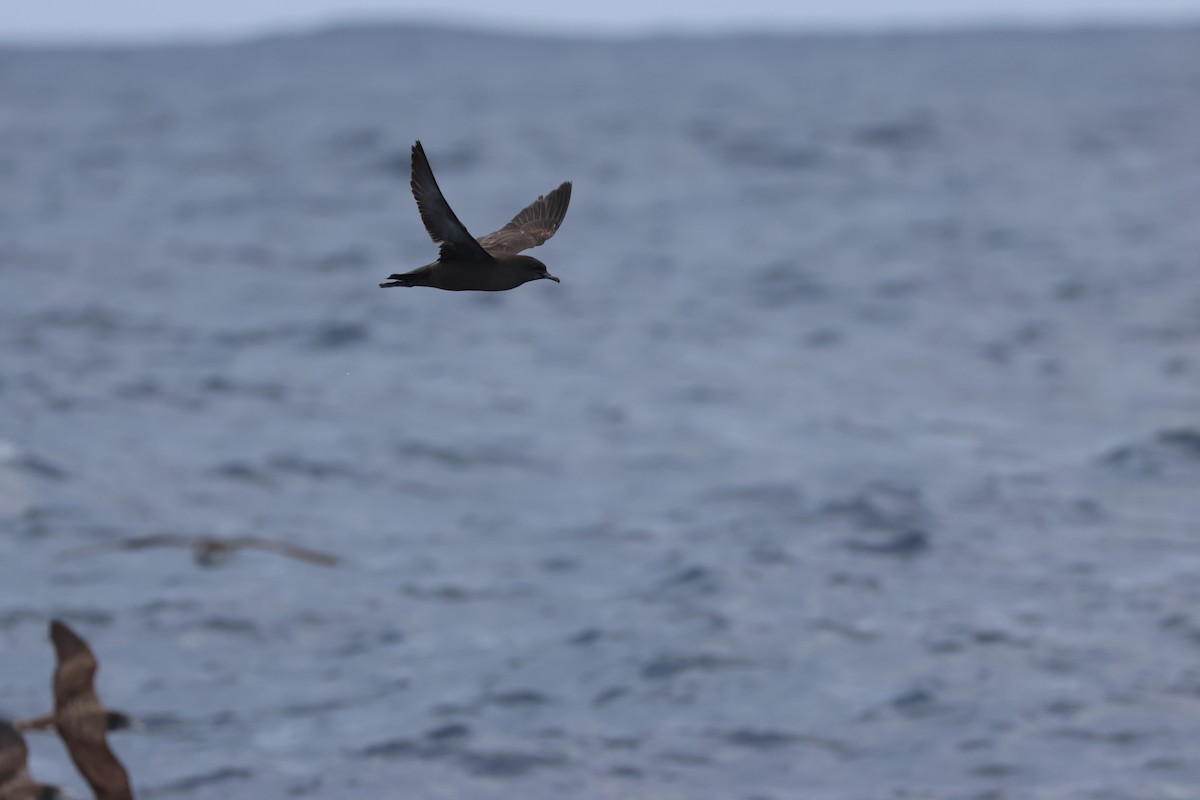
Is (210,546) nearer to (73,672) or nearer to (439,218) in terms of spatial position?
(73,672)

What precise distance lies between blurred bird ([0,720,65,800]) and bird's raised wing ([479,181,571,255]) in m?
3.13

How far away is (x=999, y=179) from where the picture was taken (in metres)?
55.5

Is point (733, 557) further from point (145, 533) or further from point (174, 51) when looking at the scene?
point (174, 51)

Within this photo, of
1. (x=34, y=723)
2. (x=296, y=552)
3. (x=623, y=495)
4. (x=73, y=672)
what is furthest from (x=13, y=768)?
(x=623, y=495)

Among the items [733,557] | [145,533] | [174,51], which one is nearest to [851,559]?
[733,557]

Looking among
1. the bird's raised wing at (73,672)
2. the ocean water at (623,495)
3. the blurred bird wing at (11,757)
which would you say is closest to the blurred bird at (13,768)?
the blurred bird wing at (11,757)

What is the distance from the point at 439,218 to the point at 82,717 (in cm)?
395

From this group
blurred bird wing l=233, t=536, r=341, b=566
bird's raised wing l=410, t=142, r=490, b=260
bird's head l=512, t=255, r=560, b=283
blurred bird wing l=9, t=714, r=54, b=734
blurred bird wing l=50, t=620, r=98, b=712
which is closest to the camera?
bird's raised wing l=410, t=142, r=490, b=260

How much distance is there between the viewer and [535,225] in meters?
7.86

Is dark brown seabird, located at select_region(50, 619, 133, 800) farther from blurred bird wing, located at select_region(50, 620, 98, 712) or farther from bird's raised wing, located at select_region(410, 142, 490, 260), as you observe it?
bird's raised wing, located at select_region(410, 142, 490, 260)

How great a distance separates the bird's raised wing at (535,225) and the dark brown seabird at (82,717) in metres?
3.05

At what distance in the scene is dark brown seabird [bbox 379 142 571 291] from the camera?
614 cm


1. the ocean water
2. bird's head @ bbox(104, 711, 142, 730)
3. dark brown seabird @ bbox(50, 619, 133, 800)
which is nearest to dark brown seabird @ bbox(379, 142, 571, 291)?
dark brown seabird @ bbox(50, 619, 133, 800)

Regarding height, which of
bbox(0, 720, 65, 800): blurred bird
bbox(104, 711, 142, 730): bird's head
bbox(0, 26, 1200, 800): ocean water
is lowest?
bbox(0, 26, 1200, 800): ocean water
